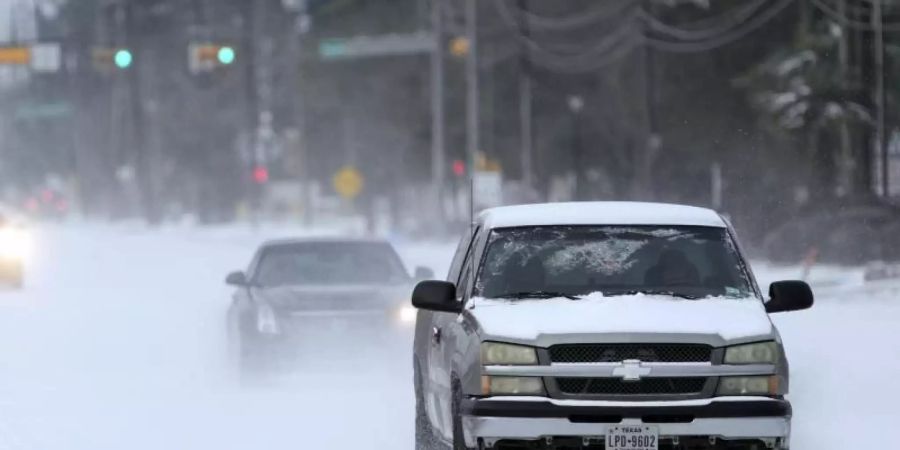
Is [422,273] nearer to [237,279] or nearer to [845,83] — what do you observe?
[237,279]

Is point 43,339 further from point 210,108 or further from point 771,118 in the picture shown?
point 210,108

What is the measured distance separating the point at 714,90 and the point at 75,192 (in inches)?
4168

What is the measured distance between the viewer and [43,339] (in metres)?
26.0

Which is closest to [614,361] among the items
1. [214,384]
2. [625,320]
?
[625,320]

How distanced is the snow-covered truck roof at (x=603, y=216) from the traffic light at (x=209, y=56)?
1502 inches

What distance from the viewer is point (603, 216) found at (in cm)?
1129

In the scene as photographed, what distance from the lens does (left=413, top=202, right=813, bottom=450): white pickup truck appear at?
9773mm

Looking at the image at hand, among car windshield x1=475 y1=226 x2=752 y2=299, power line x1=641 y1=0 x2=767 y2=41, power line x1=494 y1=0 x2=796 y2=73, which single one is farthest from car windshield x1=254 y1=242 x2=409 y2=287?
power line x1=641 y1=0 x2=767 y2=41

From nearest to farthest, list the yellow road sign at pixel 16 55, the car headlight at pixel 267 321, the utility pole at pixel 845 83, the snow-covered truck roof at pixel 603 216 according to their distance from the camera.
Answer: the snow-covered truck roof at pixel 603 216 → the car headlight at pixel 267 321 → the utility pole at pixel 845 83 → the yellow road sign at pixel 16 55

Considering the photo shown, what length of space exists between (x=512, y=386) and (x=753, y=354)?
1136 millimetres

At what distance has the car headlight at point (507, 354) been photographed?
9.92 meters

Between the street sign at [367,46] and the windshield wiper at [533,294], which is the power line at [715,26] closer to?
the street sign at [367,46]

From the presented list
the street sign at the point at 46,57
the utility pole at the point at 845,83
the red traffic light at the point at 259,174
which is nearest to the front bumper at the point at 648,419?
the utility pole at the point at 845,83

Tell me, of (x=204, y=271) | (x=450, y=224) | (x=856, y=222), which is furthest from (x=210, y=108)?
(x=856, y=222)
